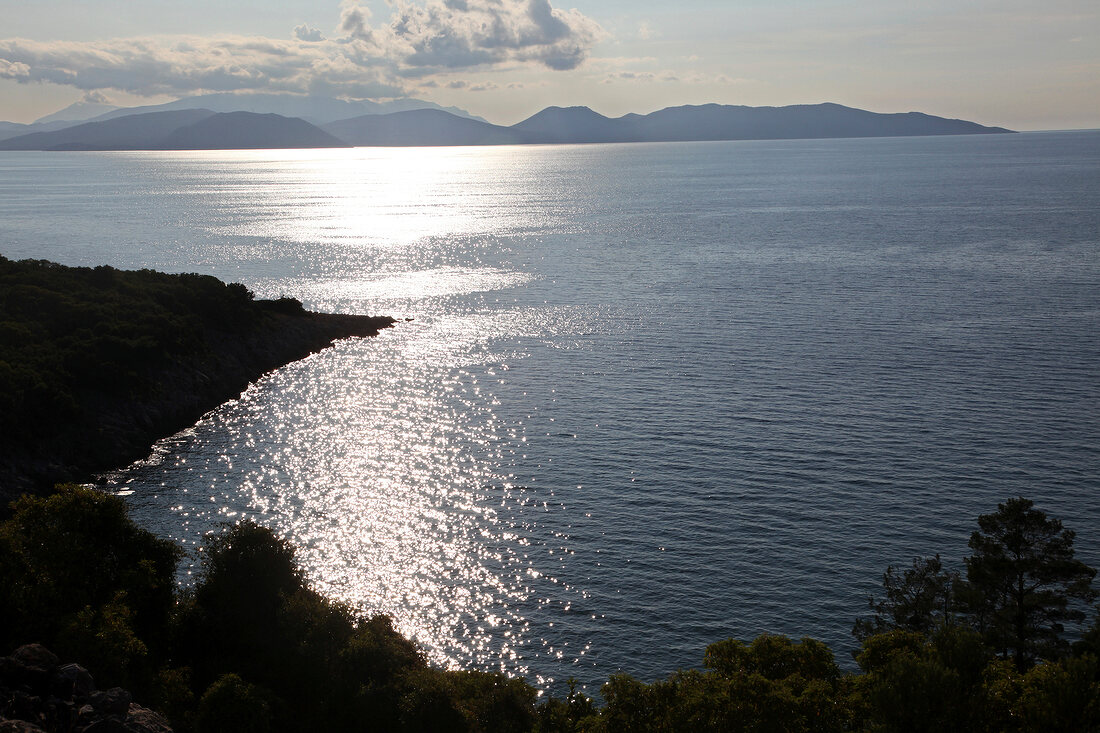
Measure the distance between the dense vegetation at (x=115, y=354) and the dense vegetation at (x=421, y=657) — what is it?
36.8m

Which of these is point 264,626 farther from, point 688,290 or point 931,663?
point 688,290

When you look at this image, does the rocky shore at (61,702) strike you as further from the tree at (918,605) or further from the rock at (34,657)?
the tree at (918,605)

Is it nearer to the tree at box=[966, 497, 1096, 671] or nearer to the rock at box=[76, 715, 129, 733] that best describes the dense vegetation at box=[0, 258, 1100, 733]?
the tree at box=[966, 497, 1096, 671]

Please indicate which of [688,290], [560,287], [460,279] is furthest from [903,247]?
[460,279]

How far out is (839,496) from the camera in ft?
223

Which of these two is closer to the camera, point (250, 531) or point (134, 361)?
point (250, 531)

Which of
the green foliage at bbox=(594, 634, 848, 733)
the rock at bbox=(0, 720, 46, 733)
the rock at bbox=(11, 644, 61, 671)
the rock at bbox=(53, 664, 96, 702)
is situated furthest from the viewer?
the green foliage at bbox=(594, 634, 848, 733)

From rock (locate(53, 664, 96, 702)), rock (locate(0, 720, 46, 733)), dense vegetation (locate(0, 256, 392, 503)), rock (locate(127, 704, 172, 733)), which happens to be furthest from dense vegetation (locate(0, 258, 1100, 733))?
dense vegetation (locate(0, 256, 392, 503))

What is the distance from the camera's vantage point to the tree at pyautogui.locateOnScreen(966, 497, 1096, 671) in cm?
4003

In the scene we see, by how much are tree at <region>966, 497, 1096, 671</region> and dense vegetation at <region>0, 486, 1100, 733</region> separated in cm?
11

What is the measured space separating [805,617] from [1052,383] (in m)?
57.9

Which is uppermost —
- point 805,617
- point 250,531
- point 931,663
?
point 931,663

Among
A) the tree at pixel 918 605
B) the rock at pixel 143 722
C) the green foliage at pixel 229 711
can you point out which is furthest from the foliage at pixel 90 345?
the tree at pixel 918 605

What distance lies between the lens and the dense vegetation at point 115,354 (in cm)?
8031
